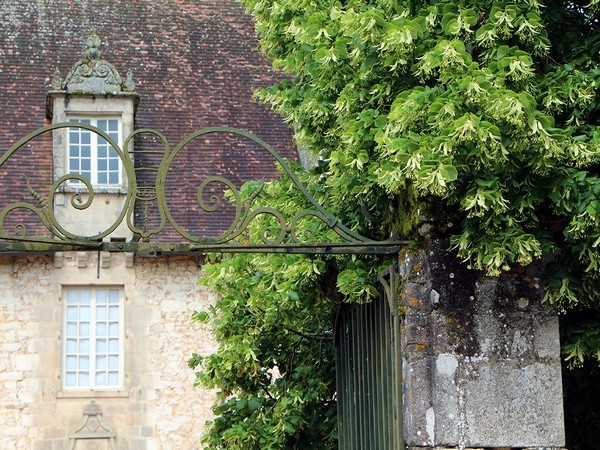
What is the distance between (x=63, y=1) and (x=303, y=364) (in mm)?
10793

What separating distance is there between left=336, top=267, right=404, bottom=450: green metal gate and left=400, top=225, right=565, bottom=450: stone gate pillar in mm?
117

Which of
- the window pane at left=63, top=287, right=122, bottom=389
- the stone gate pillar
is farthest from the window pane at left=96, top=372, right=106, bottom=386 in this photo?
the stone gate pillar

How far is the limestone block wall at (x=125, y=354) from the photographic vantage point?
14773mm

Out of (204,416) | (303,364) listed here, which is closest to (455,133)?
(303,364)

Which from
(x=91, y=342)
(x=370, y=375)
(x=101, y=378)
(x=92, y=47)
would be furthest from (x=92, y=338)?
(x=370, y=375)

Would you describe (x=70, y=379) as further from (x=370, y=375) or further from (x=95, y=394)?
(x=370, y=375)

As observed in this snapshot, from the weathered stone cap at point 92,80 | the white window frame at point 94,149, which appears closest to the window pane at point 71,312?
the white window frame at point 94,149

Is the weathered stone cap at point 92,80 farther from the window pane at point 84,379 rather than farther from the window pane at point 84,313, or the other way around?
the window pane at point 84,379

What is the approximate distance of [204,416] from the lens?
15.0 m

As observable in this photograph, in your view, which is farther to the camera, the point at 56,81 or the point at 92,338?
the point at 56,81

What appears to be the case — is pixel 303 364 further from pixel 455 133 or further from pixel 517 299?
pixel 455 133

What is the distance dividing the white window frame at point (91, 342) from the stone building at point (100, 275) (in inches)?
0.6

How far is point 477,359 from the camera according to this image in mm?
5293

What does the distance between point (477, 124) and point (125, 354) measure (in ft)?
35.9
